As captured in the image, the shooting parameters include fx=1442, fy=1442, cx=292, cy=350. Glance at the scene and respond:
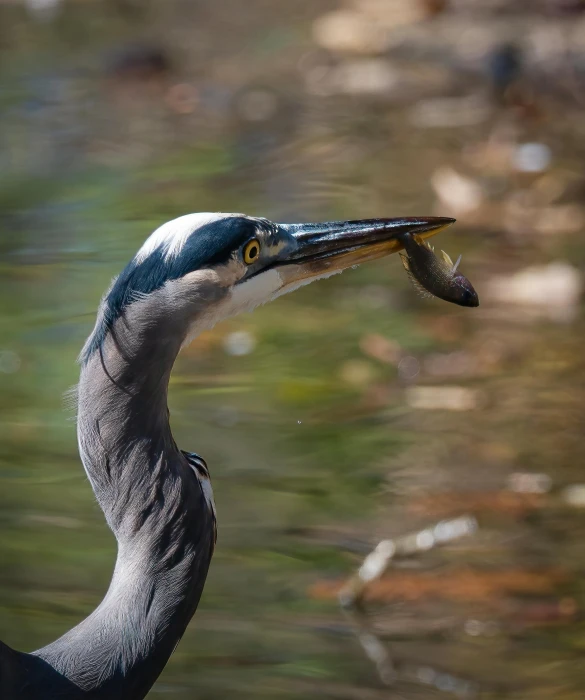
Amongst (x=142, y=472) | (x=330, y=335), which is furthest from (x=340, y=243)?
(x=330, y=335)

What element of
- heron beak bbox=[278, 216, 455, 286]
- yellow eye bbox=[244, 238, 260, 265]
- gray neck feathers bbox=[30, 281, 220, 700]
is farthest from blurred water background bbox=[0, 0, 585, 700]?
yellow eye bbox=[244, 238, 260, 265]

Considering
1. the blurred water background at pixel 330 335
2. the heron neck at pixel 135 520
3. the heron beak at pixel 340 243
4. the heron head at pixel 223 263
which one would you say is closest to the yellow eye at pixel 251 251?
the heron head at pixel 223 263

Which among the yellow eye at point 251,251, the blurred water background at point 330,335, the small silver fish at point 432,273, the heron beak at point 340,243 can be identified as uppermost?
the yellow eye at point 251,251

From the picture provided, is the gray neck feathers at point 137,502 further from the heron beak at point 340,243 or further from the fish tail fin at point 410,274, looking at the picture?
the fish tail fin at point 410,274

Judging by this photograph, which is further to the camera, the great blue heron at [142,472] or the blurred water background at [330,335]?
the blurred water background at [330,335]

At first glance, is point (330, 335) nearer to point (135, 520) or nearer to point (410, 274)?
point (410, 274)

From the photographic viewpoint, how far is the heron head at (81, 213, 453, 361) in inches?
110

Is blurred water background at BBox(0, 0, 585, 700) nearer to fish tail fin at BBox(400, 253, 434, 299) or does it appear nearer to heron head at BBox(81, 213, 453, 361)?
fish tail fin at BBox(400, 253, 434, 299)


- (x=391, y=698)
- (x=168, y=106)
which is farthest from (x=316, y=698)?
(x=168, y=106)

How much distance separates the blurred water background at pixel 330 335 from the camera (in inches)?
155

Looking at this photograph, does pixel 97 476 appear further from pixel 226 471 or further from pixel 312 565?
pixel 226 471

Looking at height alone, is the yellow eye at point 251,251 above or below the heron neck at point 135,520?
above

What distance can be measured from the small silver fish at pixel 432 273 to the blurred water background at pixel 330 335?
2.87ft

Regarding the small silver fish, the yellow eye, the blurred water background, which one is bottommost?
the blurred water background
